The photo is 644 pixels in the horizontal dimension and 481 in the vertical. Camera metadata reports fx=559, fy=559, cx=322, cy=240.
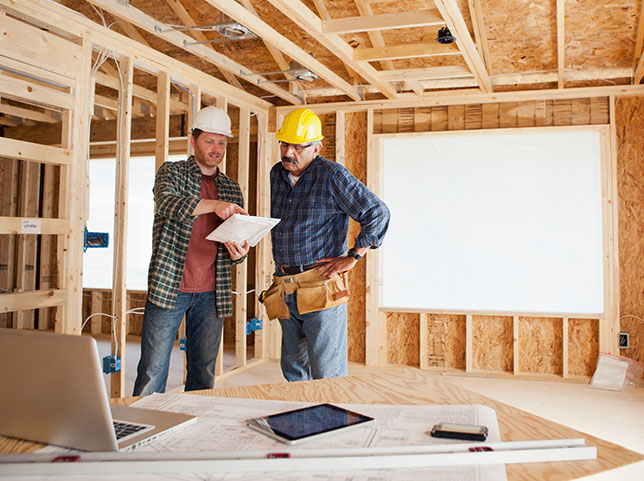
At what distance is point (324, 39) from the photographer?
3.62 meters

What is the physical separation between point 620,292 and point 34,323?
244 inches

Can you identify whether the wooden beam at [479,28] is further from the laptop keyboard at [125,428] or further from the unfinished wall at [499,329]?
the laptop keyboard at [125,428]

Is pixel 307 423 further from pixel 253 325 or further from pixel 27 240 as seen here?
pixel 27 240

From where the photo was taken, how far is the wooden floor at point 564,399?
3416mm

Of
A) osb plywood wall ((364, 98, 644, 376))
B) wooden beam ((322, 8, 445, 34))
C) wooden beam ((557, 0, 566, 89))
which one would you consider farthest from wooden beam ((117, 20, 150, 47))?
wooden beam ((557, 0, 566, 89))

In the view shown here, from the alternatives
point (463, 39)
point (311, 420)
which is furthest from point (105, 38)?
point (311, 420)

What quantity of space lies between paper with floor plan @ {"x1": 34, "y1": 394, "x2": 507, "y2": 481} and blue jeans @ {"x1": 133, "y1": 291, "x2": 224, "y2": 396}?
4.15 feet

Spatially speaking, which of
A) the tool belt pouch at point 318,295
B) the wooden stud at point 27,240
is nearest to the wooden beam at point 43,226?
the tool belt pouch at point 318,295

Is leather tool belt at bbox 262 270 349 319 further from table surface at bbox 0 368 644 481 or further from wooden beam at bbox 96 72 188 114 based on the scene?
wooden beam at bbox 96 72 188 114

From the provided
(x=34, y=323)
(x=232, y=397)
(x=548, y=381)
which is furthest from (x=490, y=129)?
(x=34, y=323)

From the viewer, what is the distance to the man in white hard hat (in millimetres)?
2582

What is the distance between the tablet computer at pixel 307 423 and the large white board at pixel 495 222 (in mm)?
3993

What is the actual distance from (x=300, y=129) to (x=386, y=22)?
3.90ft

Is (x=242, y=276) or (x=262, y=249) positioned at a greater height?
(x=262, y=249)
